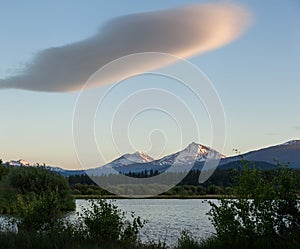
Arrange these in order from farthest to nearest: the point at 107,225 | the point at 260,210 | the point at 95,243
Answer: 1. the point at 107,225
2. the point at 95,243
3. the point at 260,210

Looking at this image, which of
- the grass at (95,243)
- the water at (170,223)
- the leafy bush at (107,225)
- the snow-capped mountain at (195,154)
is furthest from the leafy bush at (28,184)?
the grass at (95,243)

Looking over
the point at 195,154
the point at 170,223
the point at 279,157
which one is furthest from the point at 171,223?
the point at 279,157

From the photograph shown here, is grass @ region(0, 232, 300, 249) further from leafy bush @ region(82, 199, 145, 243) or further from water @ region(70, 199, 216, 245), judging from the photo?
water @ region(70, 199, 216, 245)

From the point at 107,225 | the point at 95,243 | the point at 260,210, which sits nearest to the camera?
the point at 260,210

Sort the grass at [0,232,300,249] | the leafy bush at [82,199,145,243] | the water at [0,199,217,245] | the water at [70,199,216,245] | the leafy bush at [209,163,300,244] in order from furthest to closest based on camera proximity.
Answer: the water at [70,199,216,245] < the water at [0,199,217,245] < the leafy bush at [82,199,145,243] < the leafy bush at [209,163,300,244] < the grass at [0,232,300,249]

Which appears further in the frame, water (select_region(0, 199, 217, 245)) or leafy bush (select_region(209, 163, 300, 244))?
water (select_region(0, 199, 217, 245))

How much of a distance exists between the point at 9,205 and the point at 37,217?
35474 mm

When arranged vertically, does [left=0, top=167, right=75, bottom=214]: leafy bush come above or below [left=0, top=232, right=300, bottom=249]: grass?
above

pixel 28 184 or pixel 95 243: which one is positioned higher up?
pixel 28 184

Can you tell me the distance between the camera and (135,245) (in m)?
13.4

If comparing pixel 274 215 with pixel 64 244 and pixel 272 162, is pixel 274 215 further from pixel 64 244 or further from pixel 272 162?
pixel 64 244

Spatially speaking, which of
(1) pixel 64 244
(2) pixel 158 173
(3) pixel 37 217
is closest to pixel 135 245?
(1) pixel 64 244

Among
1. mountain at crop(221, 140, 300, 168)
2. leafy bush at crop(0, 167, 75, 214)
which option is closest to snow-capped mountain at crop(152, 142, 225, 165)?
mountain at crop(221, 140, 300, 168)

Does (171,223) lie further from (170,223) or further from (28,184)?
(28,184)
